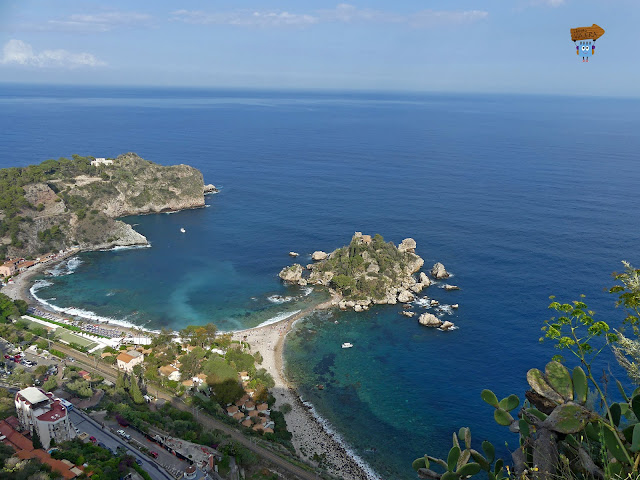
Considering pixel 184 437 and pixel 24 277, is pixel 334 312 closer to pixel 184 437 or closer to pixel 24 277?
pixel 184 437

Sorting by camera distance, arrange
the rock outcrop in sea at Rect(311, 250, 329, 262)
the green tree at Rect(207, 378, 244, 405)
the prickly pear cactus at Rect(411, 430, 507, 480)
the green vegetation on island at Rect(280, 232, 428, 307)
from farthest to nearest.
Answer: the rock outcrop in sea at Rect(311, 250, 329, 262) → the green vegetation on island at Rect(280, 232, 428, 307) → the green tree at Rect(207, 378, 244, 405) → the prickly pear cactus at Rect(411, 430, 507, 480)

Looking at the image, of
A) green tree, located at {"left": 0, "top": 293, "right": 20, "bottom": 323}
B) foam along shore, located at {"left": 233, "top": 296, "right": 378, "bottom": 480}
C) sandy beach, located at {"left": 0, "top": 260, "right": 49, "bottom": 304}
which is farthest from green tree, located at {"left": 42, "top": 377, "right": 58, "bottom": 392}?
sandy beach, located at {"left": 0, "top": 260, "right": 49, "bottom": 304}

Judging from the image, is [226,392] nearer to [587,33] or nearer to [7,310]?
[7,310]

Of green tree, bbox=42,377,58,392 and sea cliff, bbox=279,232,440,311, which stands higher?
sea cliff, bbox=279,232,440,311

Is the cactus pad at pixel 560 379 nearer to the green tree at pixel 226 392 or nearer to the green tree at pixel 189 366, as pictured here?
the green tree at pixel 226 392

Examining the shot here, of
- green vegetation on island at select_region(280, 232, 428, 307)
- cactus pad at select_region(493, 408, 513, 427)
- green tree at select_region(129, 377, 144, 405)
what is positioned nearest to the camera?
cactus pad at select_region(493, 408, 513, 427)

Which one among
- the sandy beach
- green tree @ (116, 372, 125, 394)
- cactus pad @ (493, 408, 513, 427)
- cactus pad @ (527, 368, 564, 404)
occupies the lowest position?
the sandy beach

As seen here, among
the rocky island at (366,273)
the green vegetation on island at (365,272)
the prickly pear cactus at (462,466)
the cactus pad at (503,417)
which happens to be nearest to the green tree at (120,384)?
the rocky island at (366,273)

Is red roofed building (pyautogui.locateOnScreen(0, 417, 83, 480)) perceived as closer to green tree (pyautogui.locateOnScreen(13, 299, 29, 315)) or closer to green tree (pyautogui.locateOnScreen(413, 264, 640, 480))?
green tree (pyautogui.locateOnScreen(413, 264, 640, 480))
